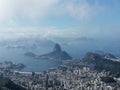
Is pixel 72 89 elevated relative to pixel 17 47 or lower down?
lower down

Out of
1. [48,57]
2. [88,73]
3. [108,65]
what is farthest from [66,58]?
[88,73]

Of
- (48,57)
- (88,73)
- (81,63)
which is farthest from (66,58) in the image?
(88,73)

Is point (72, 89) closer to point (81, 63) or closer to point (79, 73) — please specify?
point (79, 73)

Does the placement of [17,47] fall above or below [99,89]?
above

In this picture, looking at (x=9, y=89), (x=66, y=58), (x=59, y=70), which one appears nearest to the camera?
(x=9, y=89)

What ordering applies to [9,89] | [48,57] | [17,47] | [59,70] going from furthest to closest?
[17,47] → [48,57] → [59,70] → [9,89]

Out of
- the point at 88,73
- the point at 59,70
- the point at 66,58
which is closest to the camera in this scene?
the point at 88,73

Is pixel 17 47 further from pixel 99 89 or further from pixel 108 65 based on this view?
pixel 99 89

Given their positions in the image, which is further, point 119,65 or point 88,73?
point 119,65

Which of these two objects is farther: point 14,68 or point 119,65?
point 14,68
